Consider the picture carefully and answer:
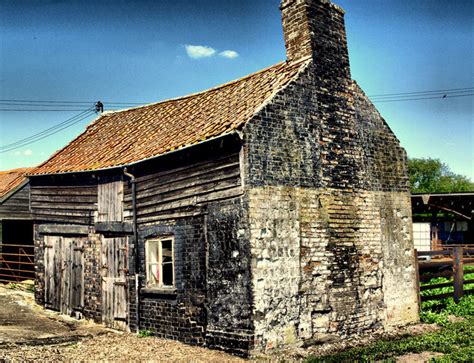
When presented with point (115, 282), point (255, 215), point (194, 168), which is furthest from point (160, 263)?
point (255, 215)

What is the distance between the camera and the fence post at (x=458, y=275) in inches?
553

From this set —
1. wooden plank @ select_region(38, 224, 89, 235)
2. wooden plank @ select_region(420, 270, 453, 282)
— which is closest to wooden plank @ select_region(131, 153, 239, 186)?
wooden plank @ select_region(38, 224, 89, 235)

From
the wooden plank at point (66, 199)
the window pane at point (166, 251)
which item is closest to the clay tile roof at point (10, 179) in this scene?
the wooden plank at point (66, 199)

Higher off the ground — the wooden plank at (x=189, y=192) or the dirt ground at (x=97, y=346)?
the wooden plank at (x=189, y=192)

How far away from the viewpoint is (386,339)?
10.9 metres

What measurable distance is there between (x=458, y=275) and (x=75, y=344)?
10.3 metres

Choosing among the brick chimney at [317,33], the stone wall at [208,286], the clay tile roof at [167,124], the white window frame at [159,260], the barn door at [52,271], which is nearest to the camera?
the stone wall at [208,286]

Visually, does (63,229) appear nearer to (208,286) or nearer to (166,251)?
(166,251)

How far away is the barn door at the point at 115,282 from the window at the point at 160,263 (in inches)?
32.7

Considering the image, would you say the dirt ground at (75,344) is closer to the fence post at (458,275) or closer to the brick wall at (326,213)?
the brick wall at (326,213)

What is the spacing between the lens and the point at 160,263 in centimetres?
1173

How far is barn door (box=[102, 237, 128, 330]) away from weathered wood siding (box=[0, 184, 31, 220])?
412 inches

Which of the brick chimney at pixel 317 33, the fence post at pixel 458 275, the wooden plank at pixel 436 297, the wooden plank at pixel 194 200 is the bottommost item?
the wooden plank at pixel 436 297

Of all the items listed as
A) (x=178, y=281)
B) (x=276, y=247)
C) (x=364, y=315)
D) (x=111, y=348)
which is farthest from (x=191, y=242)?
(x=364, y=315)
